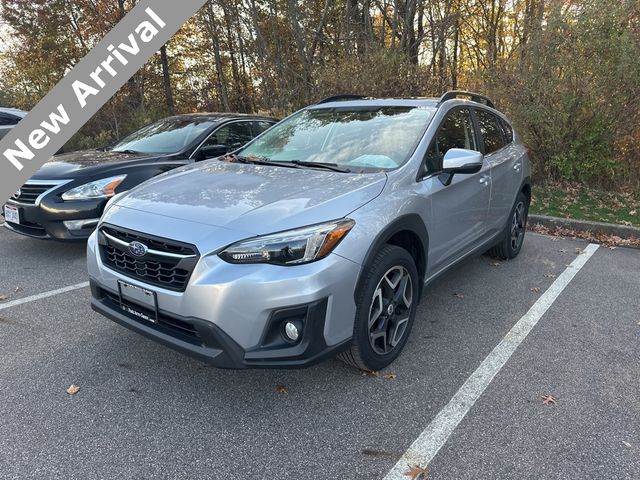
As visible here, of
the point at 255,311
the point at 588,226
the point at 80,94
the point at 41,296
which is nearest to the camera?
the point at 255,311

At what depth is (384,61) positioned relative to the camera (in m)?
8.97

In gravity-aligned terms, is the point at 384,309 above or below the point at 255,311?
below

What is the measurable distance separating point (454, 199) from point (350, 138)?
2.93 feet

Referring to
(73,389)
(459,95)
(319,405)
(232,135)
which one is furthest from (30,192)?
(459,95)

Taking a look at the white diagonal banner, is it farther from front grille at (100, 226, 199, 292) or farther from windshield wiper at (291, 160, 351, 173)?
windshield wiper at (291, 160, 351, 173)

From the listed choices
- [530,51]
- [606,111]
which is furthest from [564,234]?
[530,51]

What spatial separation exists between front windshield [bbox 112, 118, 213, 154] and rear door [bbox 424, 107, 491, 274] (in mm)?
3050

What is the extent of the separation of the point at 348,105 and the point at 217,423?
Answer: 270 cm

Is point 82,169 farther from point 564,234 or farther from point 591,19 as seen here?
point 591,19

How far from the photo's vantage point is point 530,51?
26.8 ft

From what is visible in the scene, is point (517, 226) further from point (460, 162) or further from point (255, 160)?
point (255, 160)

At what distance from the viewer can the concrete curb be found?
6078 millimetres

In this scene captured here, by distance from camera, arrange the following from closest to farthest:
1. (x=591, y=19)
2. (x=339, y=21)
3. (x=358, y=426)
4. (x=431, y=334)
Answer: (x=358, y=426) → (x=431, y=334) → (x=591, y=19) → (x=339, y=21)

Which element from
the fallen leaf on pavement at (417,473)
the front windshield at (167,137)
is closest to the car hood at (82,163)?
the front windshield at (167,137)
